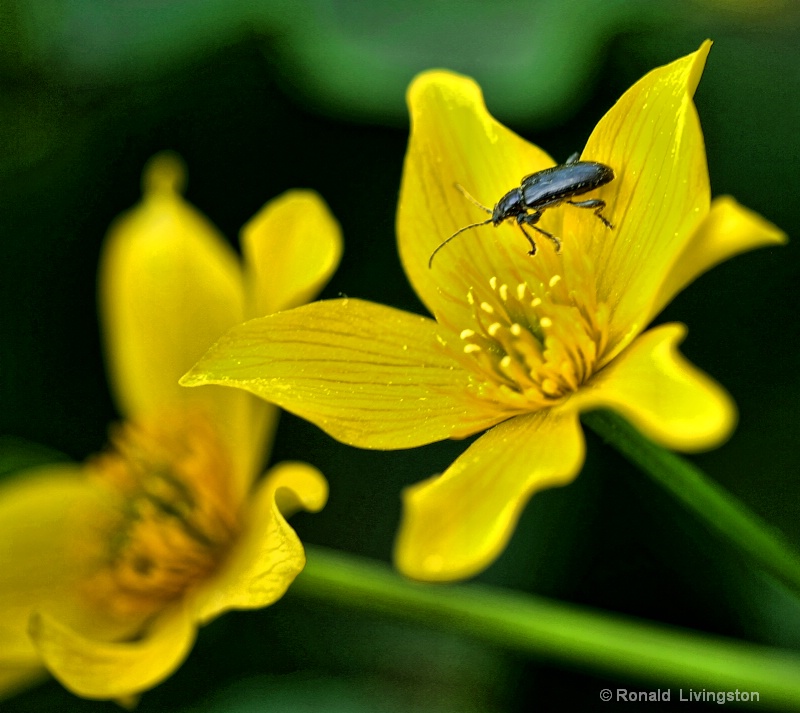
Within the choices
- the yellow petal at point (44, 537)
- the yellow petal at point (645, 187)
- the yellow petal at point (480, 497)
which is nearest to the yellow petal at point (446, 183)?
the yellow petal at point (645, 187)

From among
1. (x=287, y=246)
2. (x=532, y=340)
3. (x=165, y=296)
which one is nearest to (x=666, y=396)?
(x=532, y=340)

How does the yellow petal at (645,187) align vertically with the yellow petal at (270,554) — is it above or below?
above

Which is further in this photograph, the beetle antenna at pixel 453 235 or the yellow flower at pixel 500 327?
the beetle antenna at pixel 453 235

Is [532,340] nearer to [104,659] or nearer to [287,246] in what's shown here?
[287,246]

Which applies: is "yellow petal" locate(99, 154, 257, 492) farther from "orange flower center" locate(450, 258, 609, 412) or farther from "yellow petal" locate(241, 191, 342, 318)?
"orange flower center" locate(450, 258, 609, 412)

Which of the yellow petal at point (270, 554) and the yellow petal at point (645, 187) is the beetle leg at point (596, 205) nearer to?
the yellow petal at point (645, 187)

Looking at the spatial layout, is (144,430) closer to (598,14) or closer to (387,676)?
(387,676)

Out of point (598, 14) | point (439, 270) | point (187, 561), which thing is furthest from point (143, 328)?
point (598, 14)
